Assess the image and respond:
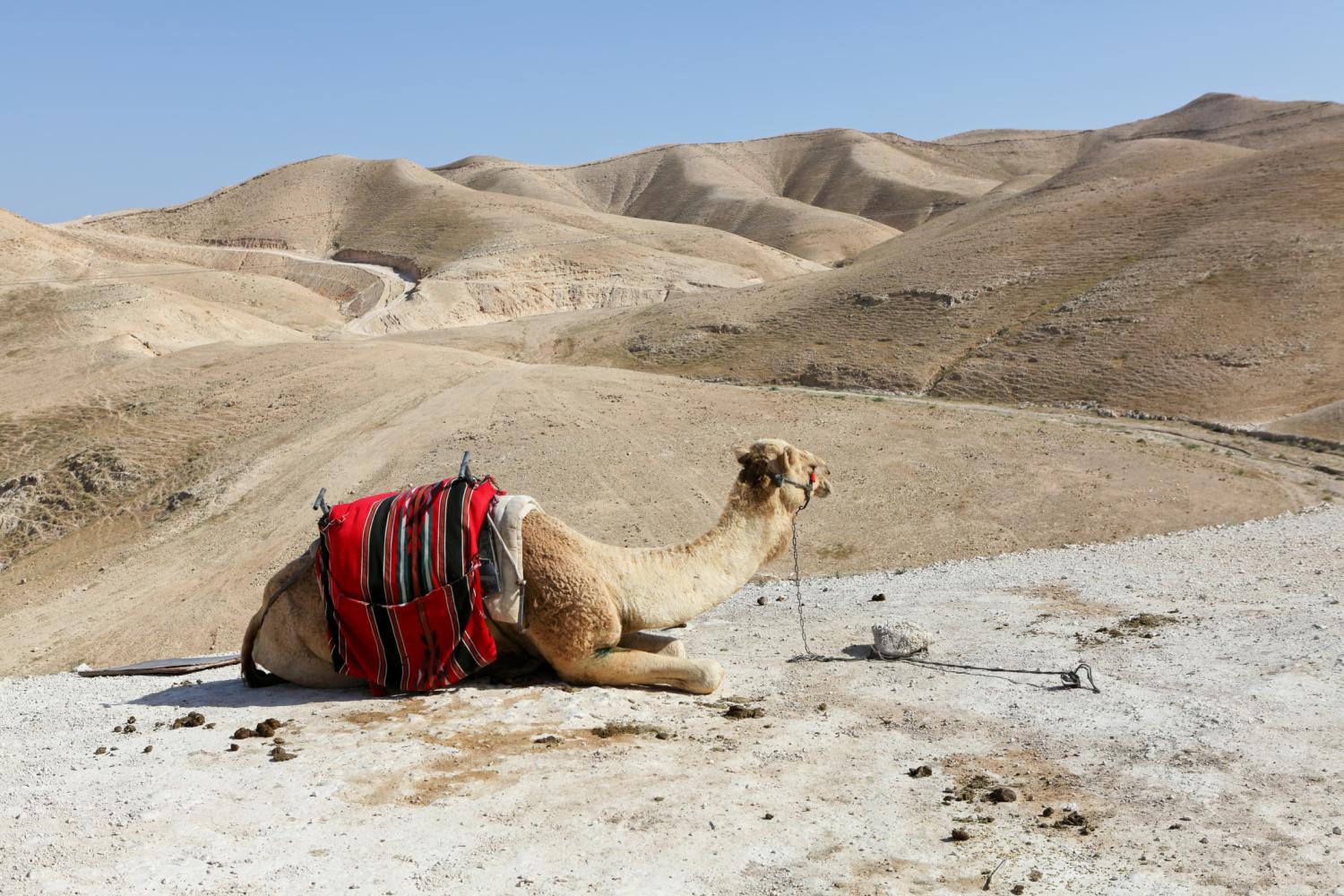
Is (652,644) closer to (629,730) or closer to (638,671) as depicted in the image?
(638,671)

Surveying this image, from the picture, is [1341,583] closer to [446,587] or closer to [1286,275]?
[446,587]

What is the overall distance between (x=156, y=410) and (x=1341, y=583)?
24.2 meters

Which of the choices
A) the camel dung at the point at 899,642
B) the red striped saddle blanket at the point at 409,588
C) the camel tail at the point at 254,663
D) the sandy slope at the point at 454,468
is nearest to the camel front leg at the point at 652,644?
the red striped saddle blanket at the point at 409,588

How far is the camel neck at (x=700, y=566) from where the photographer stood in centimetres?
740

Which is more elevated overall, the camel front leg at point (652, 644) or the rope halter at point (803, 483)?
the rope halter at point (803, 483)

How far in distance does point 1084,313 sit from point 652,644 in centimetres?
3129

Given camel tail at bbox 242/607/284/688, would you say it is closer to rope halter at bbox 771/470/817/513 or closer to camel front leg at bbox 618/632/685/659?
camel front leg at bbox 618/632/685/659

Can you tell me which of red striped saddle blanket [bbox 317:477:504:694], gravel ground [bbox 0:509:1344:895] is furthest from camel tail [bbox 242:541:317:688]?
red striped saddle blanket [bbox 317:477:504:694]

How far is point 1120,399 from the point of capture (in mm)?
29812

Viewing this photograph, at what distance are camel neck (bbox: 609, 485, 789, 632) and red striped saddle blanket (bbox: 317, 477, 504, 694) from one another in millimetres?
999

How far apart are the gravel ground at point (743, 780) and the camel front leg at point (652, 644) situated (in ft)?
1.64

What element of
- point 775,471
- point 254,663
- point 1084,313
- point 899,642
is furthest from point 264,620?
point 1084,313

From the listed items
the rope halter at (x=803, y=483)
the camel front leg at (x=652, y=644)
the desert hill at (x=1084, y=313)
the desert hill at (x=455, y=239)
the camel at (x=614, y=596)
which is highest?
the desert hill at (x=455, y=239)

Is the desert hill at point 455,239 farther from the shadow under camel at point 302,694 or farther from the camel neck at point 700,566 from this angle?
the camel neck at point 700,566
